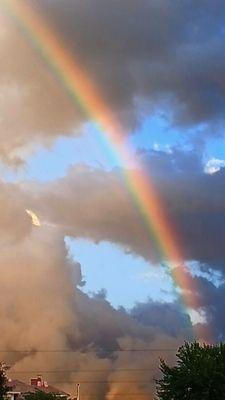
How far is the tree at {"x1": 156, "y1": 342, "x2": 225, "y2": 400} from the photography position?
73812 millimetres

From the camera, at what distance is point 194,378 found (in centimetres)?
7394

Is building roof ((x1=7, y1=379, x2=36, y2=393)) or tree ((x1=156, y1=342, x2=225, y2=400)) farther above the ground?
building roof ((x1=7, y1=379, x2=36, y2=393))

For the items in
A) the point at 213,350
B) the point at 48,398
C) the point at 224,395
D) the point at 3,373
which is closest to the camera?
the point at 224,395

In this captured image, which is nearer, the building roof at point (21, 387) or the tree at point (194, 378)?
the tree at point (194, 378)

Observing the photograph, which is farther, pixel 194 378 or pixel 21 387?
pixel 21 387

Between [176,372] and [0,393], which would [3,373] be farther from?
[176,372]

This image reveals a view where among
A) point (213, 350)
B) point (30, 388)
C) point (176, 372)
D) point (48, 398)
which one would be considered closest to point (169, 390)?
point (176, 372)

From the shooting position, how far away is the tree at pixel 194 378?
242 feet

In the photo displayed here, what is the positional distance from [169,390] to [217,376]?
501 cm

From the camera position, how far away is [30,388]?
590ft

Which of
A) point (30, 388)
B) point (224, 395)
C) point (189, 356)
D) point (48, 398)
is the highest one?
point (30, 388)

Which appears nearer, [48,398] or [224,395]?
[224,395]

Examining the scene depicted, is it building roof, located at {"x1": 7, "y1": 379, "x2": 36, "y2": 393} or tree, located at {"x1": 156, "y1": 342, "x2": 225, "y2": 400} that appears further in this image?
building roof, located at {"x1": 7, "y1": 379, "x2": 36, "y2": 393}

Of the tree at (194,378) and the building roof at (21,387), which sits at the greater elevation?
the building roof at (21,387)
